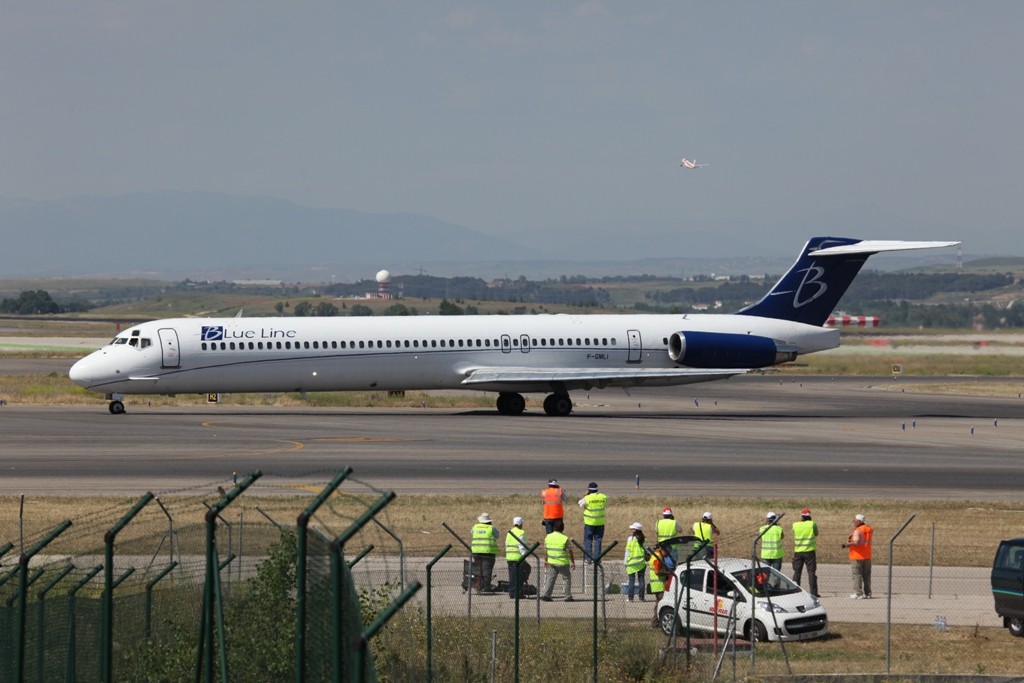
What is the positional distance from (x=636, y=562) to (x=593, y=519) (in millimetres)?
2834

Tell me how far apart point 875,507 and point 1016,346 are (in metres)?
69.8

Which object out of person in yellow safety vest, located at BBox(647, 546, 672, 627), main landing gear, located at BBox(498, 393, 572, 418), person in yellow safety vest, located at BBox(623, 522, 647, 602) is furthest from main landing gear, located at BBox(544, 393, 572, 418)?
person in yellow safety vest, located at BBox(647, 546, 672, 627)

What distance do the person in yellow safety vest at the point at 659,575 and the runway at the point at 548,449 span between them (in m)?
9.04

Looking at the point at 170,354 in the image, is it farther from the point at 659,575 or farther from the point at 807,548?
the point at 659,575

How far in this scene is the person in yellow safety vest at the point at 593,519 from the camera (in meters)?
25.0

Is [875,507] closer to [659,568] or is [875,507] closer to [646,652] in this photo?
[659,568]

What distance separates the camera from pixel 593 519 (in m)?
25.2

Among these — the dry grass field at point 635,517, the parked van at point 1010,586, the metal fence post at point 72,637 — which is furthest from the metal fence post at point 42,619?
the parked van at point 1010,586

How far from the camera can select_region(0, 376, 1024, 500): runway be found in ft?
115

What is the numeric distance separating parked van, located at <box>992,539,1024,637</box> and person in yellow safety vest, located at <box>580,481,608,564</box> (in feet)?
22.2

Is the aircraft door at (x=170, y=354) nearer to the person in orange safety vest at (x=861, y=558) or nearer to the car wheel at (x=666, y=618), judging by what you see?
the person in orange safety vest at (x=861, y=558)

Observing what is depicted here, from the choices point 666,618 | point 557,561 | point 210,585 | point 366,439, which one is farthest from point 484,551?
point 366,439

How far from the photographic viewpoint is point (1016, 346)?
9638cm

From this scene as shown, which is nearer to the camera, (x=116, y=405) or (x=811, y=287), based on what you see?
(x=116, y=405)
